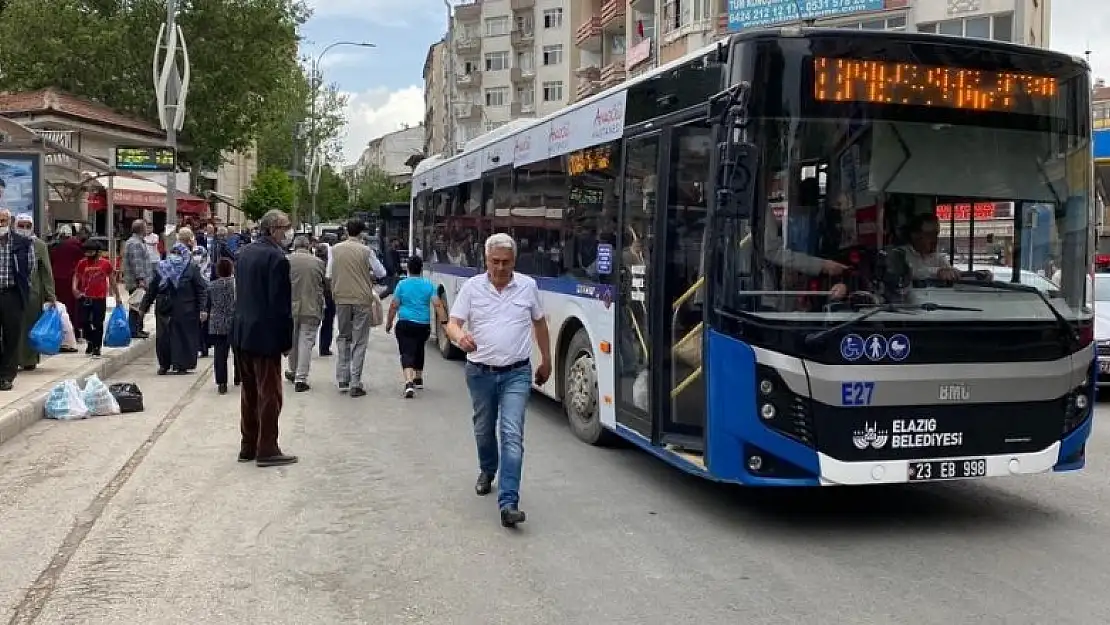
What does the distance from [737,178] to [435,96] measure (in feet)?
334

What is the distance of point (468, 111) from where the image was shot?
83938 millimetres

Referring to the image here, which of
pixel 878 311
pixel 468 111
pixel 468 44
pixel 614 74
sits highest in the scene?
pixel 468 44

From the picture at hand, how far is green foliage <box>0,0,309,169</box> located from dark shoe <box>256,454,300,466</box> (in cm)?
3049

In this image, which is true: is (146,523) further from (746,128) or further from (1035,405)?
(1035,405)

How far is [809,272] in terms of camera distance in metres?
6.06

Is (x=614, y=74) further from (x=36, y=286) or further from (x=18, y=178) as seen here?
(x=36, y=286)

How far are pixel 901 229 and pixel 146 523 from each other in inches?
196

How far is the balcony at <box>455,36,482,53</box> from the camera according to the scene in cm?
8275

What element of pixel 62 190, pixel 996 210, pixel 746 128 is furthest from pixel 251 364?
pixel 62 190

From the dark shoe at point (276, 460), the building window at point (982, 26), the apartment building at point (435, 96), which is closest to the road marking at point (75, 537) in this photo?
the dark shoe at point (276, 460)

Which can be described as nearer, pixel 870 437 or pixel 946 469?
pixel 870 437

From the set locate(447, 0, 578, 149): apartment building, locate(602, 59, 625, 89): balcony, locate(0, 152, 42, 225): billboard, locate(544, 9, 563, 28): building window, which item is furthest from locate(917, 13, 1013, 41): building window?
locate(544, 9, 563, 28): building window

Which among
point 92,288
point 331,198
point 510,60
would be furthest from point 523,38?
point 92,288

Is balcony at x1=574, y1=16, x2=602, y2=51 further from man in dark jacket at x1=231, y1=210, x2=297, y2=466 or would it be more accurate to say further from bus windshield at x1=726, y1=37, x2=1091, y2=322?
bus windshield at x1=726, y1=37, x2=1091, y2=322
